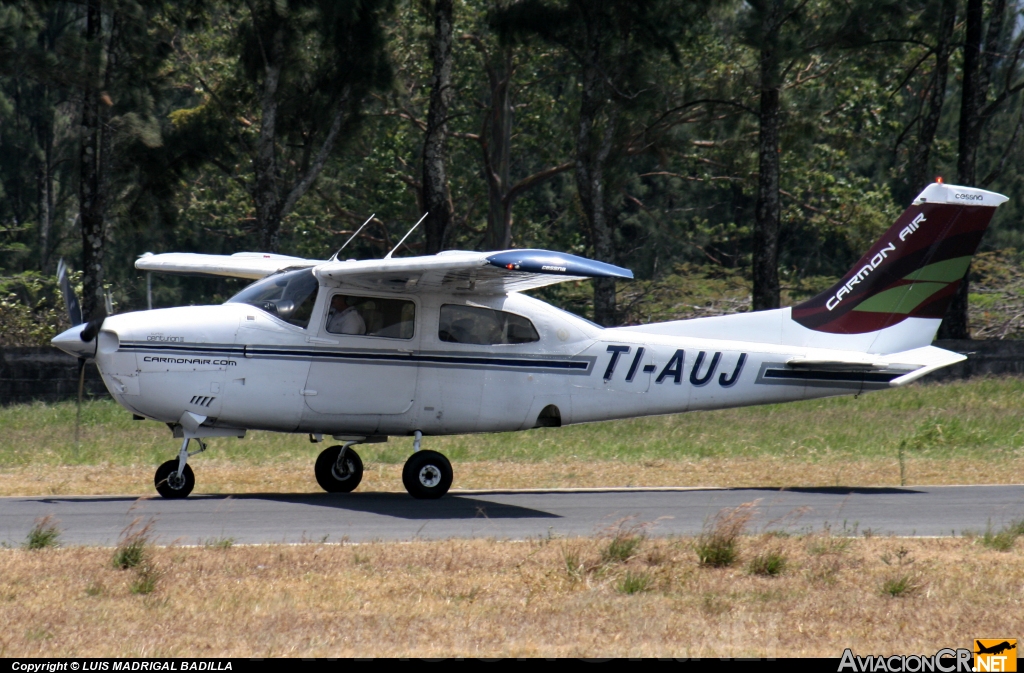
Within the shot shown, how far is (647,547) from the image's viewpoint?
839 cm

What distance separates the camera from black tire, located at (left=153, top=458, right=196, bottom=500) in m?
11.4

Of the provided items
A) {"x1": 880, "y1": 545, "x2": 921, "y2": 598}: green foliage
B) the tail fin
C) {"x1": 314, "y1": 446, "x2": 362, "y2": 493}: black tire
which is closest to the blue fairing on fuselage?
{"x1": 880, "y1": 545, "x2": 921, "y2": 598}: green foliage

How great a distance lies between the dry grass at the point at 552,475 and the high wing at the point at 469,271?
8.95 ft

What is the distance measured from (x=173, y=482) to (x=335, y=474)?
6.31 ft

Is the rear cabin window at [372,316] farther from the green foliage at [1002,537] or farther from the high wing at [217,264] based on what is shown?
the green foliage at [1002,537]

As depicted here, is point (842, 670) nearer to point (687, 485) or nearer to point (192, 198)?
point (687, 485)

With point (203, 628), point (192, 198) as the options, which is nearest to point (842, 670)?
point (203, 628)

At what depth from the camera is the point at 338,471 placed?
12.6m

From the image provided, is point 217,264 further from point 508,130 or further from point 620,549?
point 508,130

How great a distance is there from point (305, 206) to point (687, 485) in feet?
80.4

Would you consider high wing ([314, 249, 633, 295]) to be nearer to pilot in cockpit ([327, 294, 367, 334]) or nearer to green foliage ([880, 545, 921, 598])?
pilot in cockpit ([327, 294, 367, 334])

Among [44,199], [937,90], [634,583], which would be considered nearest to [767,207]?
[937,90]

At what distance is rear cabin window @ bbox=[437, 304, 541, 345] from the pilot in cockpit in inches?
36.2

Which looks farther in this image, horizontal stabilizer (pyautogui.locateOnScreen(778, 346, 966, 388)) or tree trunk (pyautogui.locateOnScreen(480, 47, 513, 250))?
tree trunk (pyautogui.locateOnScreen(480, 47, 513, 250))
